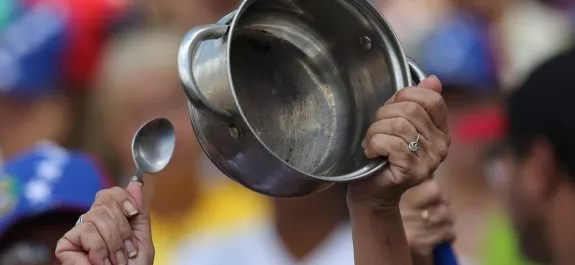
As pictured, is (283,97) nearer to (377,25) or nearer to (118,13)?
(377,25)

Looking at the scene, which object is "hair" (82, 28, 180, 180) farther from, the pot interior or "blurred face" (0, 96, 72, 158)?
the pot interior

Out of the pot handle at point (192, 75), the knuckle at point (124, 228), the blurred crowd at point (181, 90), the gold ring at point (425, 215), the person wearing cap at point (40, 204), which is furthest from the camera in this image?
the blurred crowd at point (181, 90)

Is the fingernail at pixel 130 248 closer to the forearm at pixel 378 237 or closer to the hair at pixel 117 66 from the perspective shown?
the forearm at pixel 378 237

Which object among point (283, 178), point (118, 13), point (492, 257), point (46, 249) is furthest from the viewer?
point (118, 13)

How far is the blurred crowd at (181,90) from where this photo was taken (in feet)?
7.34

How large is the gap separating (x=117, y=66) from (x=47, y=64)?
0.18 metres

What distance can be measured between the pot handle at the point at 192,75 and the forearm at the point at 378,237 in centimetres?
28

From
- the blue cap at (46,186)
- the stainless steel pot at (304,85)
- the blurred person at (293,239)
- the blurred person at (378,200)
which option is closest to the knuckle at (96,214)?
the blurred person at (378,200)

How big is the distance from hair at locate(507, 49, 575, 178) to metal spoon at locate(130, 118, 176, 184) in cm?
77

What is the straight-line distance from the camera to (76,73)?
94.7 inches

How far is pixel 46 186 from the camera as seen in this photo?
1618mm

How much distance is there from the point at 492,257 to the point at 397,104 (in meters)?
1.35

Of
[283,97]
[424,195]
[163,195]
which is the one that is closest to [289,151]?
[283,97]

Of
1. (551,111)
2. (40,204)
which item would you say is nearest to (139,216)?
(40,204)
